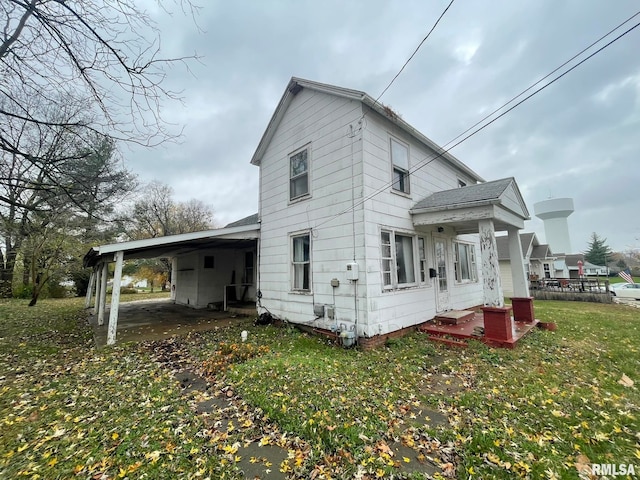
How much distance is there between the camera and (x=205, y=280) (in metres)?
12.4

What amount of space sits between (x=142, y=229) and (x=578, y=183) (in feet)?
214

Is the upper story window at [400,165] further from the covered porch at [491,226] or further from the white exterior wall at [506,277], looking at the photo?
the white exterior wall at [506,277]

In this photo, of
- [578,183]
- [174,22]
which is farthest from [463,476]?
[578,183]

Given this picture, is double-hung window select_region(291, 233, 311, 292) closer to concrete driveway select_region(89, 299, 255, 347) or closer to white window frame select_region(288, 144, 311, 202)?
white window frame select_region(288, 144, 311, 202)

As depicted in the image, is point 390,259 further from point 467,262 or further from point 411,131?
point 467,262

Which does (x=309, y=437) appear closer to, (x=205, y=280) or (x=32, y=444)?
(x=32, y=444)

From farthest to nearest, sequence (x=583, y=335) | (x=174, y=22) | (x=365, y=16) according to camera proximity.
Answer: (x=583, y=335), (x=365, y=16), (x=174, y=22)

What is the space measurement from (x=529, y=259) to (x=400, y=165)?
22.7 m

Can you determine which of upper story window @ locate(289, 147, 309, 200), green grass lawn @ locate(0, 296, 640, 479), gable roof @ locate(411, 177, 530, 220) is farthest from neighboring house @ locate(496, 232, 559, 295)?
upper story window @ locate(289, 147, 309, 200)

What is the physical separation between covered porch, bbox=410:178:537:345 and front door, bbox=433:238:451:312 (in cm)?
13

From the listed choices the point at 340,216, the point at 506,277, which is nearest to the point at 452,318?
the point at 340,216

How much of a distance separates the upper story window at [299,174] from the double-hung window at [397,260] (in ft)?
8.62

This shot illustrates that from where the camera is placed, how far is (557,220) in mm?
51875

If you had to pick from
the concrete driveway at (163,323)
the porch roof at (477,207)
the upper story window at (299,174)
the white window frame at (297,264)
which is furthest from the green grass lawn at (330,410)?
A: the upper story window at (299,174)
